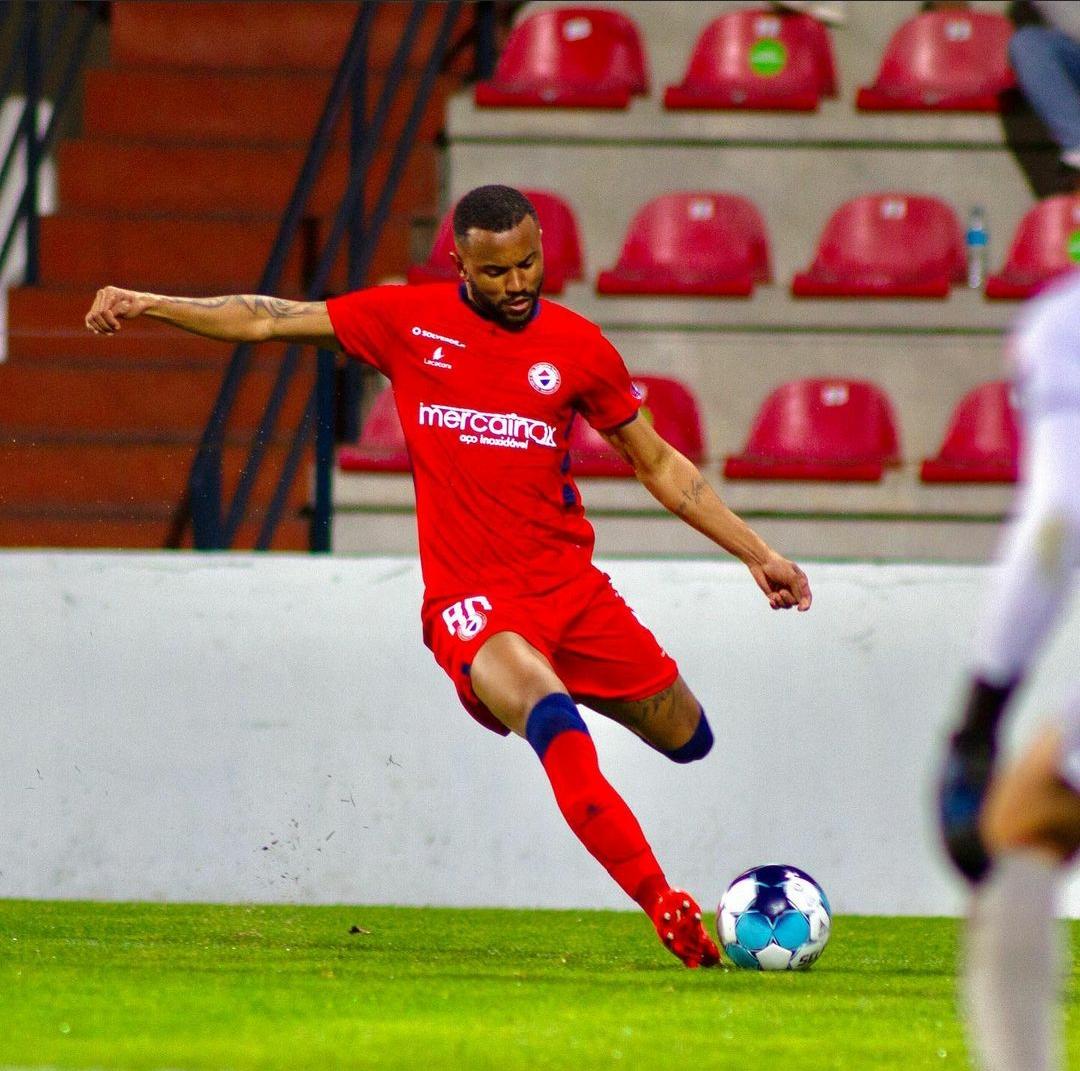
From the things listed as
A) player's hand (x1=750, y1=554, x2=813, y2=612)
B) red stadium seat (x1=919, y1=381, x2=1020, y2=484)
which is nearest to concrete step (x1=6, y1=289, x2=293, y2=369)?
player's hand (x1=750, y1=554, x2=813, y2=612)

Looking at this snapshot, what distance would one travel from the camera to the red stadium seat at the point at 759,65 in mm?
11438

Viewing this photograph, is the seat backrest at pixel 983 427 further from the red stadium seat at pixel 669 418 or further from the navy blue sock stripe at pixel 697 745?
the navy blue sock stripe at pixel 697 745

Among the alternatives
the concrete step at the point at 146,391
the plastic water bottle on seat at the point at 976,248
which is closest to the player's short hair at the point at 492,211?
the concrete step at the point at 146,391

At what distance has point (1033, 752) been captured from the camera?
2.85 m

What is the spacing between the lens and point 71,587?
26.3 feet

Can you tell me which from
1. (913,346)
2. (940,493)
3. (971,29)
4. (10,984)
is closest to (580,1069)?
(10,984)

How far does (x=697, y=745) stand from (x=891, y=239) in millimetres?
5135

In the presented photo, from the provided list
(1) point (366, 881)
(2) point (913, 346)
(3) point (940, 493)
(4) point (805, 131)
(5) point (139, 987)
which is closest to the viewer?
(5) point (139, 987)

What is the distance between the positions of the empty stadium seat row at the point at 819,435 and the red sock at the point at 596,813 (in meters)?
3.99

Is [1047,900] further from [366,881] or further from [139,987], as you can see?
[366,881]

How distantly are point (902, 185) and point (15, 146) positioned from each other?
425 centimetres

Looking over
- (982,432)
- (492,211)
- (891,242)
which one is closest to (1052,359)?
(492,211)

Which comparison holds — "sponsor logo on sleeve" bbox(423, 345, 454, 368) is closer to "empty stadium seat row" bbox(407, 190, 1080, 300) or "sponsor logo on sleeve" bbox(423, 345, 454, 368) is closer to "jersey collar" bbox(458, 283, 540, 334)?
"jersey collar" bbox(458, 283, 540, 334)

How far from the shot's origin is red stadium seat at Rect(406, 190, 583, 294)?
10.5 meters
